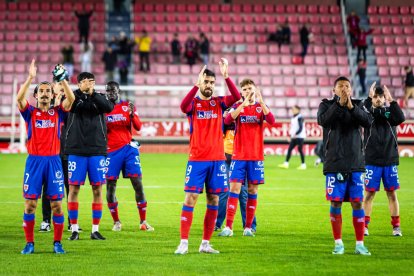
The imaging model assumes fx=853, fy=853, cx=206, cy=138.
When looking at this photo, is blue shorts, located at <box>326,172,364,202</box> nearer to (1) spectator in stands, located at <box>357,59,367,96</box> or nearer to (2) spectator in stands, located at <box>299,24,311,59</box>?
(1) spectator in stands, located at <box>357,59,367,96</box>

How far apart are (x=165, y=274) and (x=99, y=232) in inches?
147

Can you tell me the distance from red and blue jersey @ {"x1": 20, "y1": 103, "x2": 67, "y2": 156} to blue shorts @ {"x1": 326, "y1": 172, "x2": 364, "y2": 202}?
3.46 metres

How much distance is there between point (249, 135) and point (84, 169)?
8.14ft

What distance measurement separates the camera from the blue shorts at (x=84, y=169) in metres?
11.8

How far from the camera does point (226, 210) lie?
13188mm

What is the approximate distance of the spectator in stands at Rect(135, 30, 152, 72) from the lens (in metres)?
37.0

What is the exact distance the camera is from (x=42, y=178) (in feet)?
34.8

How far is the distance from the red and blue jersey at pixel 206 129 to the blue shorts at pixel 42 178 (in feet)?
5.55

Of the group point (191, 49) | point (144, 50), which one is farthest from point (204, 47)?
point (144, 50)

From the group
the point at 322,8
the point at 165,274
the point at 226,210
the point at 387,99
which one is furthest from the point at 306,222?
the point at 322,8

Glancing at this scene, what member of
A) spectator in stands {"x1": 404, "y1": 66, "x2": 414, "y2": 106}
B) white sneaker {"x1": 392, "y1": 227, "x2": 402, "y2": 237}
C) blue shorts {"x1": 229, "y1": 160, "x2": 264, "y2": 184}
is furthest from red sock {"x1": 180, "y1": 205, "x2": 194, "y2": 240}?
spectator in stands {"x1": 404, "y1": 66, "x2": 414, "y2": 106}

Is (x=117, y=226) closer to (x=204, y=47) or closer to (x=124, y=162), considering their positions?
(x=124, y=162)

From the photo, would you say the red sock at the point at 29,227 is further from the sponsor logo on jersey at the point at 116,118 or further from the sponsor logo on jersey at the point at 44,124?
the sponsor logo on jersey at the point at 116,118

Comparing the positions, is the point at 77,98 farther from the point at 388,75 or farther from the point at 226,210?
the point at 388,75
